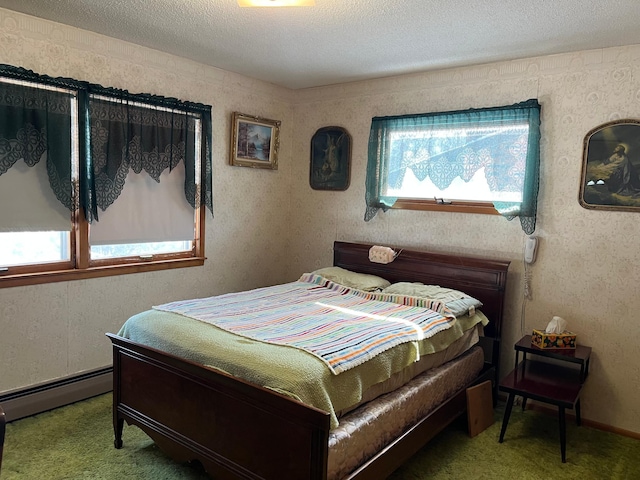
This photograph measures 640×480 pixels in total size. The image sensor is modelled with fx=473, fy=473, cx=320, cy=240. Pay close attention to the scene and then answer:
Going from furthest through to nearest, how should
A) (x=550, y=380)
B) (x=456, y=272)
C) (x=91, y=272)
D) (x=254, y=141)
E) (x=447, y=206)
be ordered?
1. (x=254, y=141)
2. (x=447, y=206)
3. (x=456, y=272)
4. (x=91, y=272)
5. (x=550, y=380)

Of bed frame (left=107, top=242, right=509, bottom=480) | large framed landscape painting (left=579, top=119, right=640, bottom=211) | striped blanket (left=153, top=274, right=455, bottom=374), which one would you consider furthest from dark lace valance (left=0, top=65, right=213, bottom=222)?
large framed landscape painting (left=579, top=119, right=640, bottom=211)

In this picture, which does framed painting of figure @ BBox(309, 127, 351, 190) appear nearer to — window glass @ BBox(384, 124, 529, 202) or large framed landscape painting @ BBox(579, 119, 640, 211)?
window glass @ BBox(384, 124, 529, 202)

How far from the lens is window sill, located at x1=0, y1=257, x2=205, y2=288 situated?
2.92 metres

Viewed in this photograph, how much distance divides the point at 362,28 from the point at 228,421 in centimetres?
231

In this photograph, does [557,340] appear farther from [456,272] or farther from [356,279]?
[356,279]

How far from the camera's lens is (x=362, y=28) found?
2859mm

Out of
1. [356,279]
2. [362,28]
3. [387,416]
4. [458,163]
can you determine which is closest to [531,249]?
[458,163]

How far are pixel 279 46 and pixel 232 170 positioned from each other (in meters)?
1.26

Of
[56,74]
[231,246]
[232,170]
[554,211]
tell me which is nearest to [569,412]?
[554,211]

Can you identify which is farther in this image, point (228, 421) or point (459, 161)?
point (459, 161)

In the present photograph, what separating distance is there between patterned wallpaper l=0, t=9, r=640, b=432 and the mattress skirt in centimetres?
91

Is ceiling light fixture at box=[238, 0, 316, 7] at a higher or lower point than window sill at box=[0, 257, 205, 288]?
higher

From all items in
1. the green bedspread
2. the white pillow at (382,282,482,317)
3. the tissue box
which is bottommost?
the tissue box

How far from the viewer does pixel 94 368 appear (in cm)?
337
